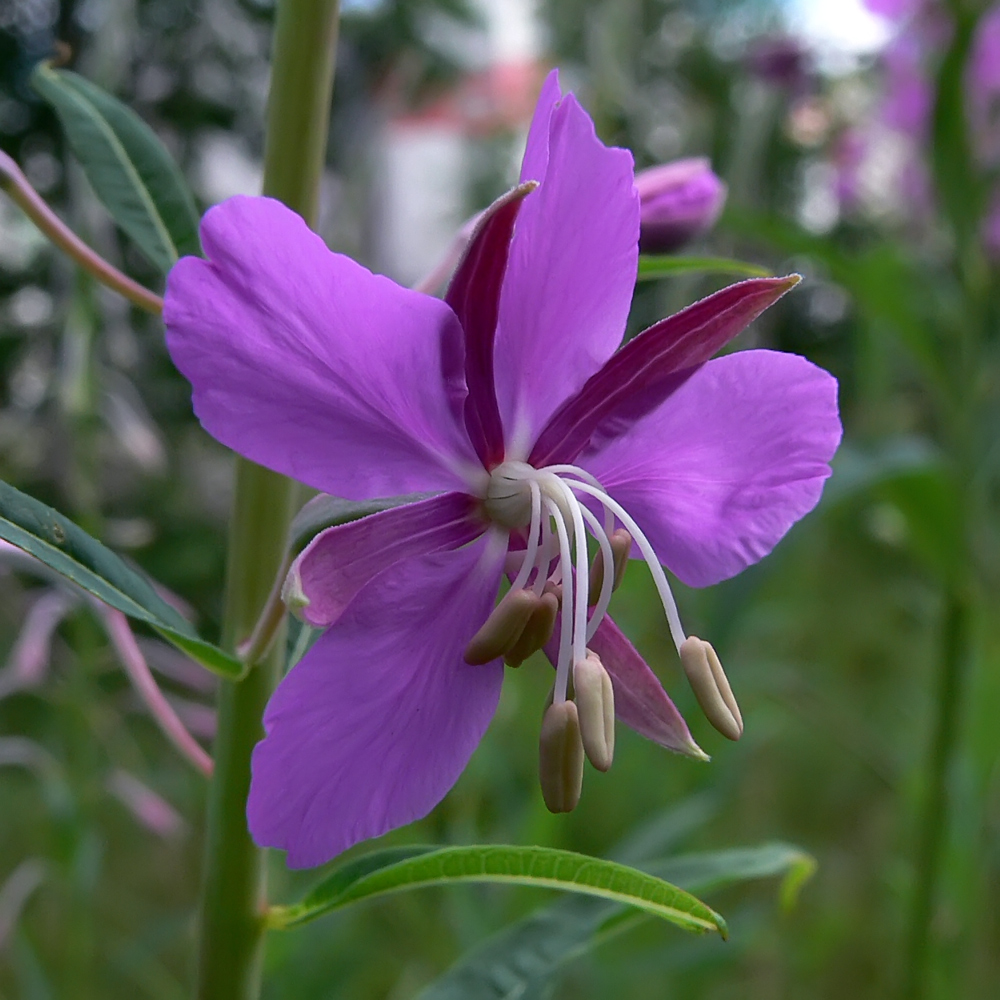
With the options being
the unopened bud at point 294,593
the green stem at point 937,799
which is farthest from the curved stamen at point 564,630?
the green stem at point 937,799

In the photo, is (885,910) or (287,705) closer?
(287,705)

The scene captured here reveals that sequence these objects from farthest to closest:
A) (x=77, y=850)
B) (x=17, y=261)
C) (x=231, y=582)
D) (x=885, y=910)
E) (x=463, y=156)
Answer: (x=463, y=156), (x=17, y=261), (x=885, y=910), (x=77, y=850), (x=231, y=582)

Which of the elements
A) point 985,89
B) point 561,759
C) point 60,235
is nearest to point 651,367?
point 561,759

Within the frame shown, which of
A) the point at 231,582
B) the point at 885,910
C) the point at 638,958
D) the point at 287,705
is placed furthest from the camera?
the point at 885,910

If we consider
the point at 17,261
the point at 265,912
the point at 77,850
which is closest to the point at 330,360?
A: the point at 265,912

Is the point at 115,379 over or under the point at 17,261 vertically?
under

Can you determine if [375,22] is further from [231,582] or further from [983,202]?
[231,582]

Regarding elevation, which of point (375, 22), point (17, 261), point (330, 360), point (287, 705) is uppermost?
point (375, 22)
